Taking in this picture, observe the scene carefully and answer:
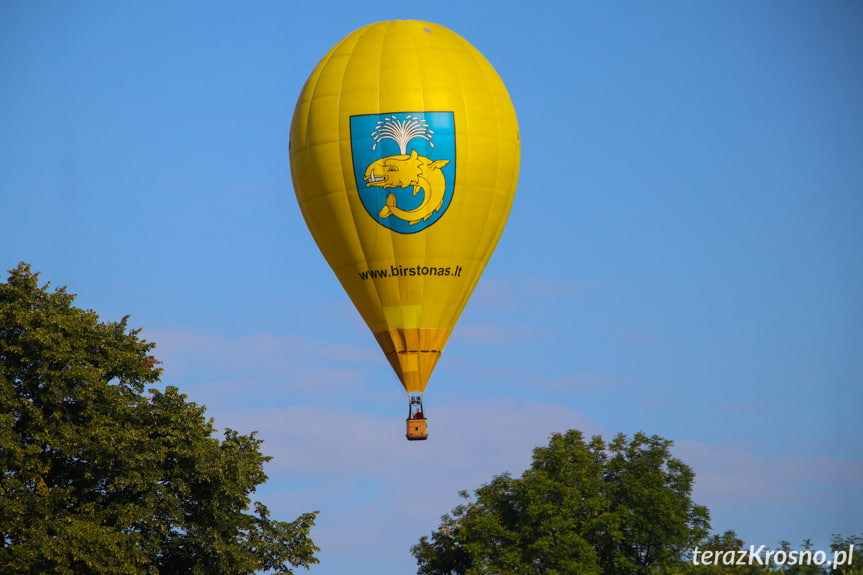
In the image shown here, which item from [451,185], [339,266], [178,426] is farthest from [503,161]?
[178,426]

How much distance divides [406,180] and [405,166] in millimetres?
443

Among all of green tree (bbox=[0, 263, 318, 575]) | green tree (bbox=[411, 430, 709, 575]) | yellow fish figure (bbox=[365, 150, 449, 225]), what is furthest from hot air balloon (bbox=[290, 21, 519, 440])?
→ green tree (bbox=[411, 430, 709, 575])

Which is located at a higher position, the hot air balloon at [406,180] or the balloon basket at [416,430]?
the hot air balloon at [406,180]

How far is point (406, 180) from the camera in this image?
46688mm

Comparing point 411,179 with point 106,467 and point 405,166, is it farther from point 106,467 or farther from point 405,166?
point 106,467

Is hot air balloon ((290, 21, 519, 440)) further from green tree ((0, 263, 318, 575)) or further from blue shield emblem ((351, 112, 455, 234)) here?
green tree ((0, 263, 318, 575))

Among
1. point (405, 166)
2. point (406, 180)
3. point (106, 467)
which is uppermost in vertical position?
point (405, 166)

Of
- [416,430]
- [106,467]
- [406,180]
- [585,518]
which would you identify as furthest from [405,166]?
[585,518]

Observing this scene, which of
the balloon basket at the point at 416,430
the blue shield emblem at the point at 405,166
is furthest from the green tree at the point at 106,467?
the blue shield emblem at the point at 405,166

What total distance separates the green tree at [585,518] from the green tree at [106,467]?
15171 mm

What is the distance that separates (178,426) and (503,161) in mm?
13484

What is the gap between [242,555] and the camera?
147 ft

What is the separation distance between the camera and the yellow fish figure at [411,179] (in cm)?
4666

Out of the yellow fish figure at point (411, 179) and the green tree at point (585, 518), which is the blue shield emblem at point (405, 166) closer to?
the yellow fish figure at point (411, 179)
